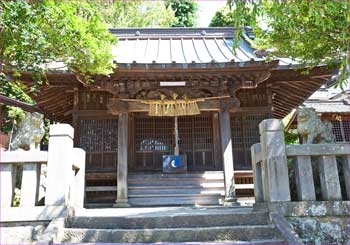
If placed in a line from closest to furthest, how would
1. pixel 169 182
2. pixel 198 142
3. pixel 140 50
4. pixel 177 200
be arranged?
pixel 177 200 → pixel 169 182 → pixel 198 142 → pixel 140 50

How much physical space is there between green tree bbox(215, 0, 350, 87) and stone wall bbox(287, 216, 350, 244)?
7.31ft

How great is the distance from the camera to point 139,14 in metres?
23.0

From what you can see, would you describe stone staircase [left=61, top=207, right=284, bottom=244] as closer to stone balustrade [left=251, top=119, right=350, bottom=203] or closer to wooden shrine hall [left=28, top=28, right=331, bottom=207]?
stone balustrade [left=251, top=119, right=350, bottom=203]

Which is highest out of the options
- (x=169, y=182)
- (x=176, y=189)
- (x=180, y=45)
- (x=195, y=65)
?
(x=180, y=45)

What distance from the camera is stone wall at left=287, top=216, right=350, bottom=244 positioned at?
4410 mm

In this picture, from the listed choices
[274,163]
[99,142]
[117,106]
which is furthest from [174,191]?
[274,163]

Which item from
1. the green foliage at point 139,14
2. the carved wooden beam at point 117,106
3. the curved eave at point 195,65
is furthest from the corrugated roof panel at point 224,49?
the green foliage at point 139,14

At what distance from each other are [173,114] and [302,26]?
4.64 meters

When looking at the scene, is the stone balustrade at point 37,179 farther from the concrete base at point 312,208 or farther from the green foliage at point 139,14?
the green foliage at point 139,14

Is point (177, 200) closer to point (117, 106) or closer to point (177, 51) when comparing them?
Result: point (117, 106)

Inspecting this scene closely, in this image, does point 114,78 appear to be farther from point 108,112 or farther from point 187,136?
point 187,136

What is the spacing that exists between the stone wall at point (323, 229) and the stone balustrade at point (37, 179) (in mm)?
3421

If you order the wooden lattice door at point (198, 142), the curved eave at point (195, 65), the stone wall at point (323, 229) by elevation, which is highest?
the curved eave at point (195, 65)

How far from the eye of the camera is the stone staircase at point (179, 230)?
4.22 meters
